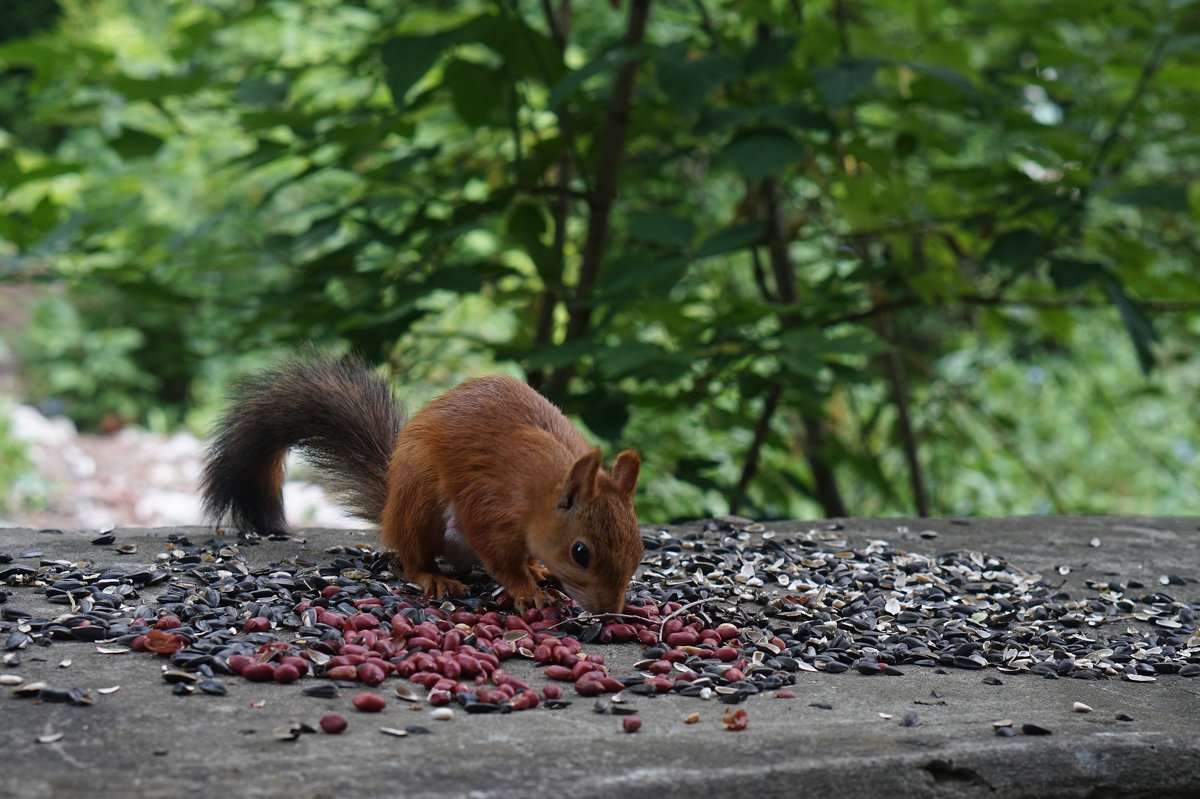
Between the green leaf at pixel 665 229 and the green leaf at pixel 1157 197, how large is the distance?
90cm

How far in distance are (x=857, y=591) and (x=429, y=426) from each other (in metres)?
0.89

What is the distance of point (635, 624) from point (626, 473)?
0.85 feet

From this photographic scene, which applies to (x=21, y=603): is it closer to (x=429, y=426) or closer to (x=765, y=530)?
(x=429, y=426)

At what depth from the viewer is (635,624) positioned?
1926 mm

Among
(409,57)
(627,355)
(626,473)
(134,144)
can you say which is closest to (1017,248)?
(627,355)

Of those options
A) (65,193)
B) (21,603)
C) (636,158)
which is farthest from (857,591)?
(65,193)

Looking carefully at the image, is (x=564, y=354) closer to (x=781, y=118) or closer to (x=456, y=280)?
(x=456, y=280)

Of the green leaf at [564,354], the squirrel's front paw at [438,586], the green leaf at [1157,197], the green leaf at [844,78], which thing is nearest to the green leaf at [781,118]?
the green leaf at [844,78]

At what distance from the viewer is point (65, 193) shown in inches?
257

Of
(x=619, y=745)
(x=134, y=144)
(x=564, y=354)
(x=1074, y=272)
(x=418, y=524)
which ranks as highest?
(x=134, y=144)

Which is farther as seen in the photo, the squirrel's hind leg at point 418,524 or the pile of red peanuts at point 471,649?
the squirrel's hind leg at point 418,524

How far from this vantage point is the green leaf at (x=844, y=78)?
2123mm

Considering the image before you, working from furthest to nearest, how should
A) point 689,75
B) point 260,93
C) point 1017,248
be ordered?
point 260,93 → point 1017,248 → point 689,75

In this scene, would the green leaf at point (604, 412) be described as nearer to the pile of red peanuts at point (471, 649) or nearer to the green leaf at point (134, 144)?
the pile of red peanuts at point (471, 649)
